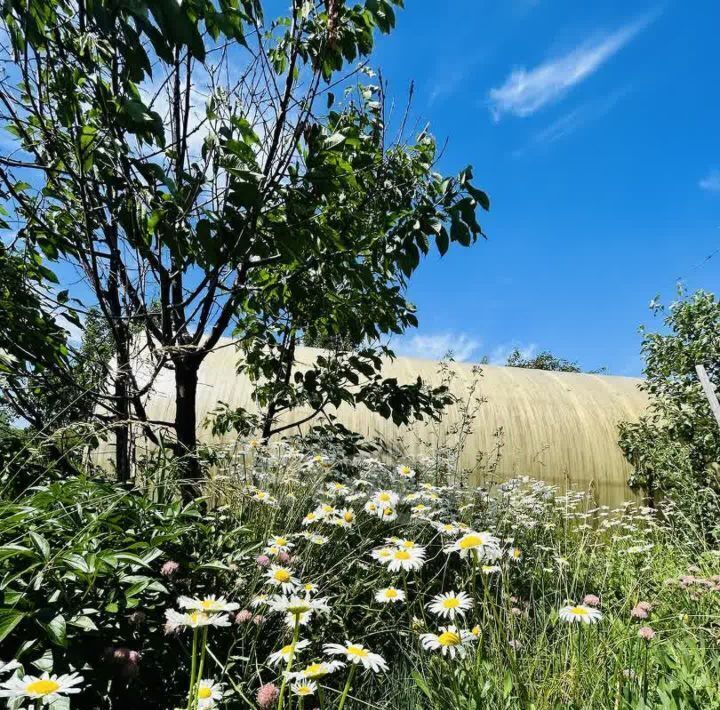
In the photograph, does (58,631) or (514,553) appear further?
(514,553)

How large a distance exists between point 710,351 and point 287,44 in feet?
17.4

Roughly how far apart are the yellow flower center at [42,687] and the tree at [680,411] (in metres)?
5.12

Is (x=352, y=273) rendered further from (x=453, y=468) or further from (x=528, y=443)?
(x=528, y=443)

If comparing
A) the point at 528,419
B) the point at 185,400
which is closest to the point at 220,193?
the point at 185,400

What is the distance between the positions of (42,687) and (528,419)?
577 centimetres

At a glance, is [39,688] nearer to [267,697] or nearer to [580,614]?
[267,697]

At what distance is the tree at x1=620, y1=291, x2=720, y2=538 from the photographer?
211 inches

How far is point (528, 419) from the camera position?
20.2ft

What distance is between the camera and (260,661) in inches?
71.2

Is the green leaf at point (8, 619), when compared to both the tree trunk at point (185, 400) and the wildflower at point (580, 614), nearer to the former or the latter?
the wildflower at point (580, 614)

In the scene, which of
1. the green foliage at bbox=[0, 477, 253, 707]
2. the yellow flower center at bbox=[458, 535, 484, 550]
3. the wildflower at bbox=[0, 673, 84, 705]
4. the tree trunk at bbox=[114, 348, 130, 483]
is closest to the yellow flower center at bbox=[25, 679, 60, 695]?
the wildflower at bbox=[0, 673, 84, 705]

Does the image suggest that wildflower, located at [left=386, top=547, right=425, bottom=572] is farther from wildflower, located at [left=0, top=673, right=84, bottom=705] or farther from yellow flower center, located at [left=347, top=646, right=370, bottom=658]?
wildflower, located at [left=0, top=673, right=84, bottom=705]

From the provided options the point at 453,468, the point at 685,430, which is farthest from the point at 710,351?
the point at 453,468

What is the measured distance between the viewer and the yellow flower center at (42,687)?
842 mm
